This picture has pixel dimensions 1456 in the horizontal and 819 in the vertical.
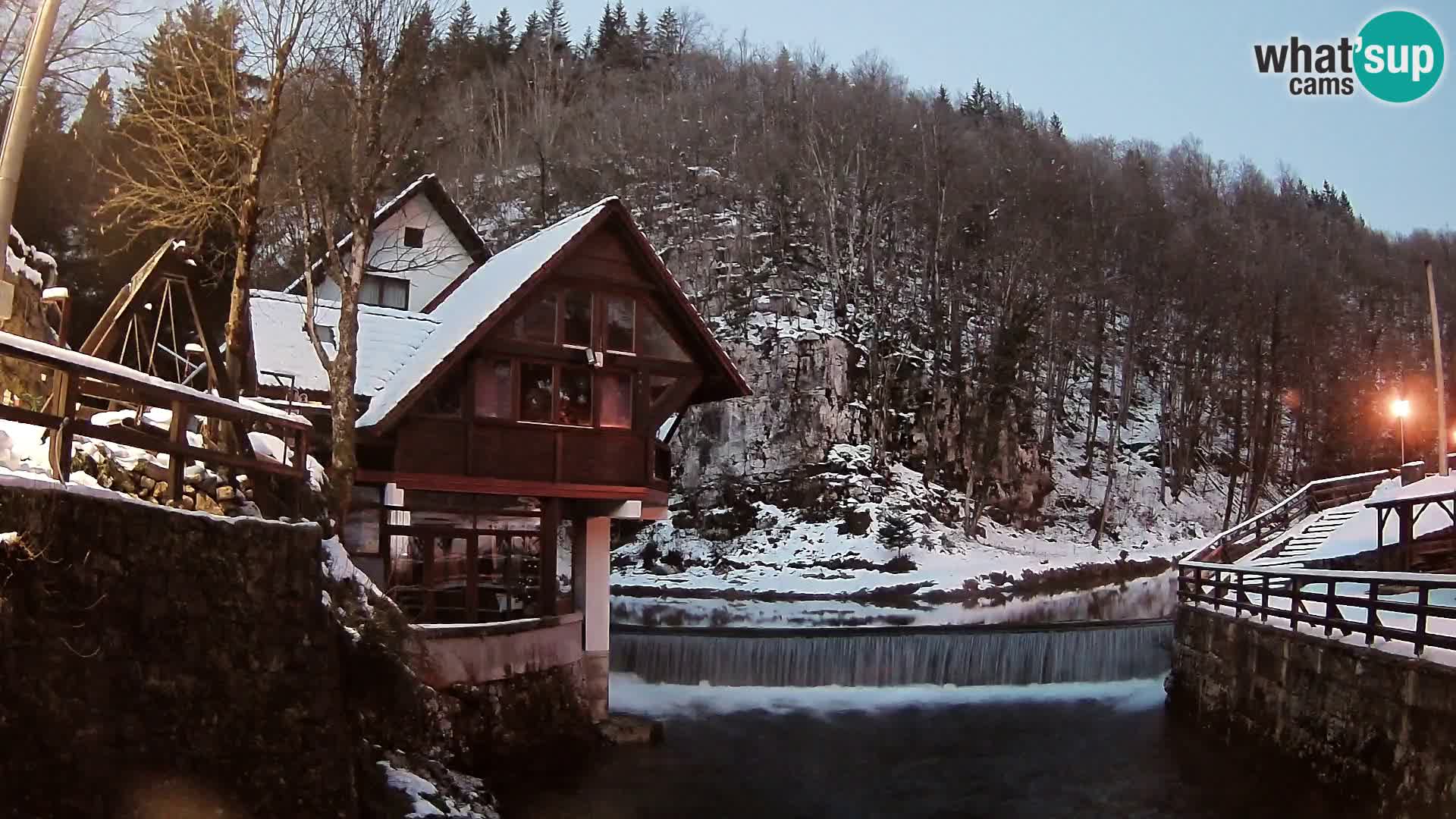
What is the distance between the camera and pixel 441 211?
29344mm

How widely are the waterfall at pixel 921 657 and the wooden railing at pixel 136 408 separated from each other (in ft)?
52.9

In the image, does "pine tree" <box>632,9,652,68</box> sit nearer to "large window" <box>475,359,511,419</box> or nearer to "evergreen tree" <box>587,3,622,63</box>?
"evergreen tree" <box>587,3,622,63</box>

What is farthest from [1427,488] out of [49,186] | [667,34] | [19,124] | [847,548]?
[667,34]

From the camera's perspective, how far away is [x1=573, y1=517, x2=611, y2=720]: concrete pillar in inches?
866

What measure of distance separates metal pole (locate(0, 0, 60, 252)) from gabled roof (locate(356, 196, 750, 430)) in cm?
912

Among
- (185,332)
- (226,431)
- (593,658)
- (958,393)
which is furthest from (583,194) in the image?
(226,431)

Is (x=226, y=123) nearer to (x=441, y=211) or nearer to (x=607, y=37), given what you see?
(x=441, y=211)

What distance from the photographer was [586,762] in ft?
64.1

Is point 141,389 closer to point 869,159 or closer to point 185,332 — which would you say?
point 185,332

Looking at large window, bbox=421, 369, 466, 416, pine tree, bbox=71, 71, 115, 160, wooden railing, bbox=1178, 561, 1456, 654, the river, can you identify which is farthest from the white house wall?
wooden railing, bbox=1178, 561, 1456, 654

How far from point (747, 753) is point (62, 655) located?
14.5m

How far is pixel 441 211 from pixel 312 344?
34.7ft

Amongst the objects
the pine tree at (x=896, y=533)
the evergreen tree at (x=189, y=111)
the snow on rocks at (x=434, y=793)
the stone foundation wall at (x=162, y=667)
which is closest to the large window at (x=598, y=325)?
the evergreen tree at (x=189, y=111)

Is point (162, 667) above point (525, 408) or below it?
below
